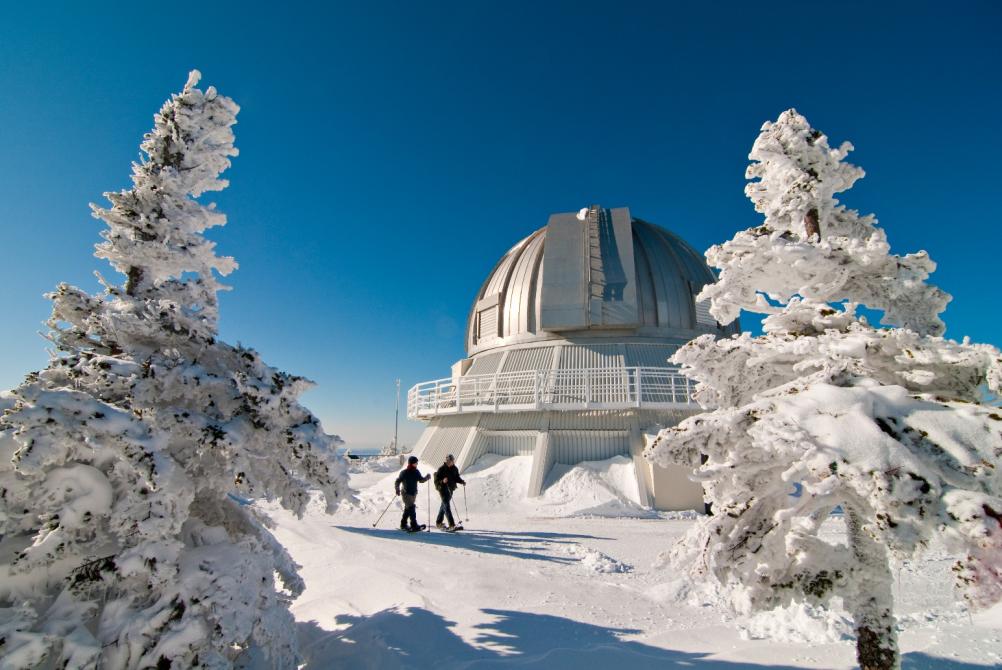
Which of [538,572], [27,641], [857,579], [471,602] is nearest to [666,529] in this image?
[538,572]

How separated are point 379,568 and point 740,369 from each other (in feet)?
18.2

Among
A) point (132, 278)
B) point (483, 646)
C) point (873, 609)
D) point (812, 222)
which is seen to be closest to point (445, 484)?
point (483, 646)

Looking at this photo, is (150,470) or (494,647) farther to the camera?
(494,647)

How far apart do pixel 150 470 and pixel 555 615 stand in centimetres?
405

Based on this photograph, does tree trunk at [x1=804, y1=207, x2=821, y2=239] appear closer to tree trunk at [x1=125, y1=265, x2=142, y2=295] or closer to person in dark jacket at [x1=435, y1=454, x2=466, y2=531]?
tree trunk at [x1=125, y1=265, x2=142, y2=295]

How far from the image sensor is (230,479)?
11.4 feet

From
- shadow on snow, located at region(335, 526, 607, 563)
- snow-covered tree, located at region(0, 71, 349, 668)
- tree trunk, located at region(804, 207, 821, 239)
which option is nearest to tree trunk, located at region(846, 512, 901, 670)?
tree trunk, located at region(804, 207, 821, 239)

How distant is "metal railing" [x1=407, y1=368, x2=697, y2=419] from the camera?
45.5 ft

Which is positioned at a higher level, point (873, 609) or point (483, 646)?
point (873, 609)

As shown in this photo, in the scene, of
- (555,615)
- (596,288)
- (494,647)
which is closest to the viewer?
(494,647)

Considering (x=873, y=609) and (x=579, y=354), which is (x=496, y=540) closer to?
(x=873, y=609)

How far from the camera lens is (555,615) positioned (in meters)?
4.85

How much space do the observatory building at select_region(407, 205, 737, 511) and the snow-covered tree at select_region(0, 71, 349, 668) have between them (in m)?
10.6

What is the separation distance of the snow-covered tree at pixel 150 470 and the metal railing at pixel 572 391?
35.5 ft
